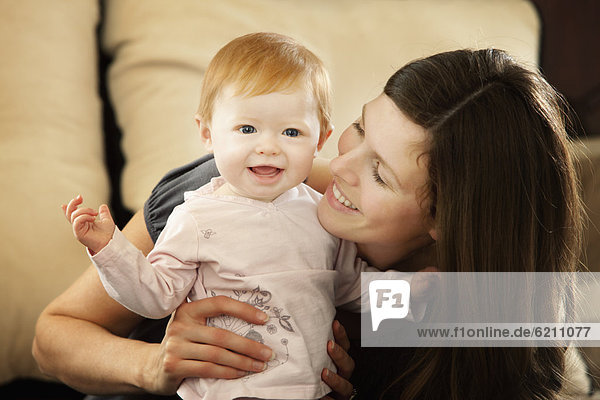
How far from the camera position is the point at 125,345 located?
1043 millimetres

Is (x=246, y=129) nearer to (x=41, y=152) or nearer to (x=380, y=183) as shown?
(x=380, y=183)

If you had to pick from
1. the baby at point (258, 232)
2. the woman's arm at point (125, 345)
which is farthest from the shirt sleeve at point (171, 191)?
the baby at point (258, 232)

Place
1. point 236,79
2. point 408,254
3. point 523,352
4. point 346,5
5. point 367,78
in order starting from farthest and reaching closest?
point 346,5
point 367,78
point 408,254
point 523,352
point 236,79

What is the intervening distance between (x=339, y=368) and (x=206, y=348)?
0.22m

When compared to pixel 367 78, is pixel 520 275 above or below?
below

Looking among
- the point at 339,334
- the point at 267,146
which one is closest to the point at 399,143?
the point at 267,146

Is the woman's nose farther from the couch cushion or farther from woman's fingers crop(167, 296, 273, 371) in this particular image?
the couch cushion

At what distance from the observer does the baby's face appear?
83 centimetres

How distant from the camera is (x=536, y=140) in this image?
881 millimetres

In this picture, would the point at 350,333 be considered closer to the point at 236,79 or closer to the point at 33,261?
the point at 236,79

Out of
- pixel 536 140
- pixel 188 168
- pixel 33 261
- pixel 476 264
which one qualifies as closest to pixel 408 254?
pixel 476 264

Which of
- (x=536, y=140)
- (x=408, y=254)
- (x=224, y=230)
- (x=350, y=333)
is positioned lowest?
(x=350, y=333)

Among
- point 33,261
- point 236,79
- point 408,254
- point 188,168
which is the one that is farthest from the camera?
point 33,261

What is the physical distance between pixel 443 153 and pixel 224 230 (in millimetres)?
333
